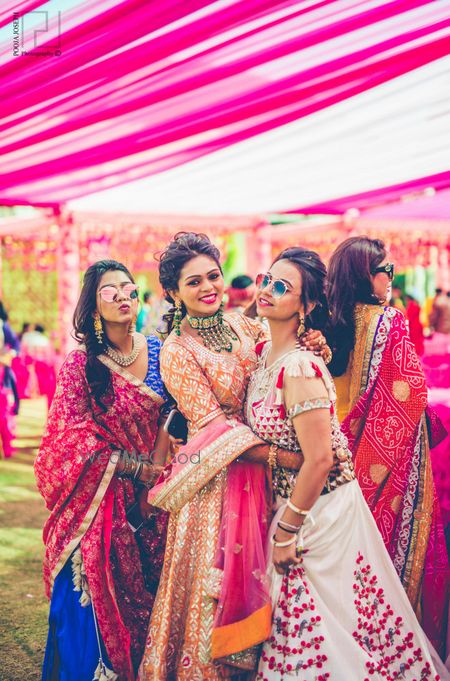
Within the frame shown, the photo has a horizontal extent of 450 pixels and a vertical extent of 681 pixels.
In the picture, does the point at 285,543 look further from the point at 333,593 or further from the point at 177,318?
the point at 177,318

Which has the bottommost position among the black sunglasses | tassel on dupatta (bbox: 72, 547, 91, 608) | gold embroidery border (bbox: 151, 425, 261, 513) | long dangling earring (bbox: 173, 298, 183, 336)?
tassel on dupatta (bbox: 72, 547, 91, 608)

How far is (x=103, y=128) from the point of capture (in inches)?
169

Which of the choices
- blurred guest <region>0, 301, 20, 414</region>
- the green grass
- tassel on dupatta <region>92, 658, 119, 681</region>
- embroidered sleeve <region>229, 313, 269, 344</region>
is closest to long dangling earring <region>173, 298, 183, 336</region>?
embroidered sleeve <region>229, 313, 269, 344</region>

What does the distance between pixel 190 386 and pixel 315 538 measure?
21.4 inches

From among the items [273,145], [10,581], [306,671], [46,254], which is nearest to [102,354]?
[306,671]

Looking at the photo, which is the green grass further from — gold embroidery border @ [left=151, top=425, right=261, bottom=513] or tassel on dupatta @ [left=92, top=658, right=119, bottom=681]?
gold embroidery border @ [left=151, top=425, right=261, bottom=513]

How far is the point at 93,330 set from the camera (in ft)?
8.16

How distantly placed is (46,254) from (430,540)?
24.4ft

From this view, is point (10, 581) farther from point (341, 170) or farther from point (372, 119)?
point (341, 170)

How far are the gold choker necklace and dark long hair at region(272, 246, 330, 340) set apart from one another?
27 centimetres

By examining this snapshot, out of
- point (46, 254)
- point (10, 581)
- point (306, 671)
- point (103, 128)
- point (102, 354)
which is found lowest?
point (10, 581)

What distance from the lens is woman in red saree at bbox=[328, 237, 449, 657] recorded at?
252 centimetres

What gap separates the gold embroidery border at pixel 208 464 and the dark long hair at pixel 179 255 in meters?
0.46

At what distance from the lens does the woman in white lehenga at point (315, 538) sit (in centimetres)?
188
